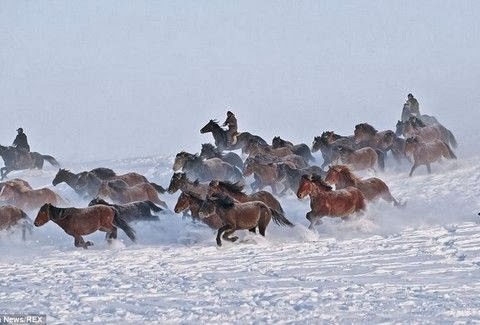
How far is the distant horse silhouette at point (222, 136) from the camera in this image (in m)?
25.8

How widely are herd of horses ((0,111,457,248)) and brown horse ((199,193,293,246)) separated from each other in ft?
0.06

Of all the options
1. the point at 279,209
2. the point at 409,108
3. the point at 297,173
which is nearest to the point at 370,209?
the point at 279,209

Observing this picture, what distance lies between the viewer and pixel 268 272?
1055 centimetres

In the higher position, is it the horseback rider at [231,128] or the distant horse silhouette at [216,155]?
the horseback rider at [231,128]

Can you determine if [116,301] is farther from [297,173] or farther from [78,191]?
[78,191]

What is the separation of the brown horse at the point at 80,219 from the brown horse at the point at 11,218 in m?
1.51

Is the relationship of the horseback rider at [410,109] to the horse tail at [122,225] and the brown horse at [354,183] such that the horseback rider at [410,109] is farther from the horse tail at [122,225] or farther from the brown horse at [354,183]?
the horse tail at [122,225]

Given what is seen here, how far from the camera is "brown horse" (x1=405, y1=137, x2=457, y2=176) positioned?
22594 mm

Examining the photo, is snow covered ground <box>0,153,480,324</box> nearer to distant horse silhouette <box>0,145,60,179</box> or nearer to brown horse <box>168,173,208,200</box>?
brown horse <box>168,173,208,200</box>

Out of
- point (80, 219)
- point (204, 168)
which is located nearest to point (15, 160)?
point (204, 168)

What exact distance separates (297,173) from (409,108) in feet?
41.1

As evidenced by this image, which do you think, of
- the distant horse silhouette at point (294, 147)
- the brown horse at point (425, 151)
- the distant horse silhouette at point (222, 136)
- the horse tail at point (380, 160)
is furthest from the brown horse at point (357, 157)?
the distant horse silhouette at point (222, 136)

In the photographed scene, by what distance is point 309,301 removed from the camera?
28.1ft

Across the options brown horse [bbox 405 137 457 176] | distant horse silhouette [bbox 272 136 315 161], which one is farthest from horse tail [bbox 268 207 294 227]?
distant horse silhouette [bbox 272 136 315 161]
